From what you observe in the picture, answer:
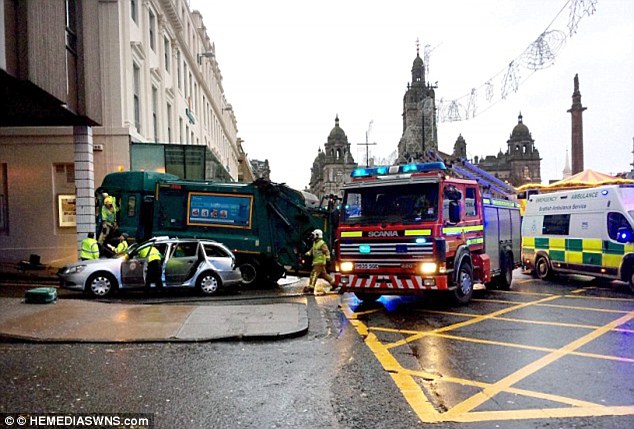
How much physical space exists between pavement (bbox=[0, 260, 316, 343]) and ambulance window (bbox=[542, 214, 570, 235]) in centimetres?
909

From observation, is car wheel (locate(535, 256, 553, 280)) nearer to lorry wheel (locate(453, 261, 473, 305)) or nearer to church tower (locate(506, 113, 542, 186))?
lorry wheel (locate(453, 261, 473, 305))

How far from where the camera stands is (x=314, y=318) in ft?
32.5

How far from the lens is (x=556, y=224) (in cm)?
1545

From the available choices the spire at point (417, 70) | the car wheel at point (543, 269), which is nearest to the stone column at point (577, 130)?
the spire at point (417, 70)

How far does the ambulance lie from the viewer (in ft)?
43.1

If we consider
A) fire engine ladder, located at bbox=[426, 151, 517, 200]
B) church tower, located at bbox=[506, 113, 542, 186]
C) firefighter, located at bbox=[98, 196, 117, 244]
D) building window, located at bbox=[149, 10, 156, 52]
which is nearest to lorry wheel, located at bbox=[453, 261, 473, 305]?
fire engine ladder, located at bbox=[426, 151, 517, 200]

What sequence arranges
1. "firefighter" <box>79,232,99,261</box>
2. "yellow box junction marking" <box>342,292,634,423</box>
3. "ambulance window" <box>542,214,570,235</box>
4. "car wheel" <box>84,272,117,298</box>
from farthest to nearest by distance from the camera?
"ambulance window" <box>542,214,570,235</box>, "firefighter" <box>79,232,99,261</box>, "car wheel" <box>84,272,117,298</box>, "yellow box junction marking" <box>342,292,634,423</box>

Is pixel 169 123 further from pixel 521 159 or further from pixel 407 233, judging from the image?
pixel 521 159

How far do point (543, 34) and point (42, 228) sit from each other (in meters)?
18.2

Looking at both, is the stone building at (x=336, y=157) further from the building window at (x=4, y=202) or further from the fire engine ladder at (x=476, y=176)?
the fire engine ladder at (x=476, y=176)

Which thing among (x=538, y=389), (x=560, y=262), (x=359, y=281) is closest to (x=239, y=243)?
(x=359, y=281)

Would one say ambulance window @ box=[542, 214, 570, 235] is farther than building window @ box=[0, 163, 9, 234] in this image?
No

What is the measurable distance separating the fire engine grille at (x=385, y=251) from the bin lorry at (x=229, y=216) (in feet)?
15.7

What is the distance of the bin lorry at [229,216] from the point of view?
15.1 meters
